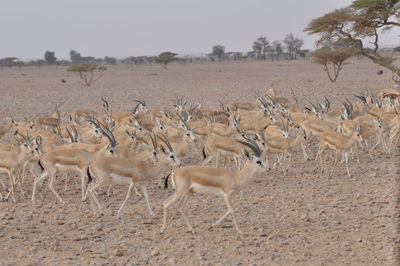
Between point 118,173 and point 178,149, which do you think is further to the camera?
point 178,149

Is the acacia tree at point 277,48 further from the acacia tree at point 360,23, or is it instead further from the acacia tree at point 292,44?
the acacia tree at point 360,23

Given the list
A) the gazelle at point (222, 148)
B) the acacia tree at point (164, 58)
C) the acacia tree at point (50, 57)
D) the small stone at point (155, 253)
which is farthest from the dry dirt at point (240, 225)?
the acacia tree at point (50, 57)

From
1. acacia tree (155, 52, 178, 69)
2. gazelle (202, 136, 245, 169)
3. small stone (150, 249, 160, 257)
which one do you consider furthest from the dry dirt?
acacia tree (155, 52, 178, 69)

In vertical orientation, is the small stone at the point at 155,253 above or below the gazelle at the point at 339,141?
below

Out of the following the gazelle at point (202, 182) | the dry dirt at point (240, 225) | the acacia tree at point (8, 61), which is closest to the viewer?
the dry dirt at point (240, 225)

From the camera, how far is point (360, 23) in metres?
19.7

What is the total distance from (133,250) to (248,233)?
1.29 m

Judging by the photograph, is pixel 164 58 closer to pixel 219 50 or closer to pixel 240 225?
pixel 219 50

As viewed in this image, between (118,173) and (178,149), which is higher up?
(118,173)

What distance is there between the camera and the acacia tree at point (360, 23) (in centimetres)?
1856

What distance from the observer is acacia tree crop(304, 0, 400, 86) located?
18562 mm

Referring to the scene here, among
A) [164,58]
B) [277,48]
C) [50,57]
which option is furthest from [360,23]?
[50,57]

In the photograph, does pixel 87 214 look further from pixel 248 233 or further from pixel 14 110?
pixel 14 110

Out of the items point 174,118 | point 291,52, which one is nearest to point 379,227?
point 174,118
